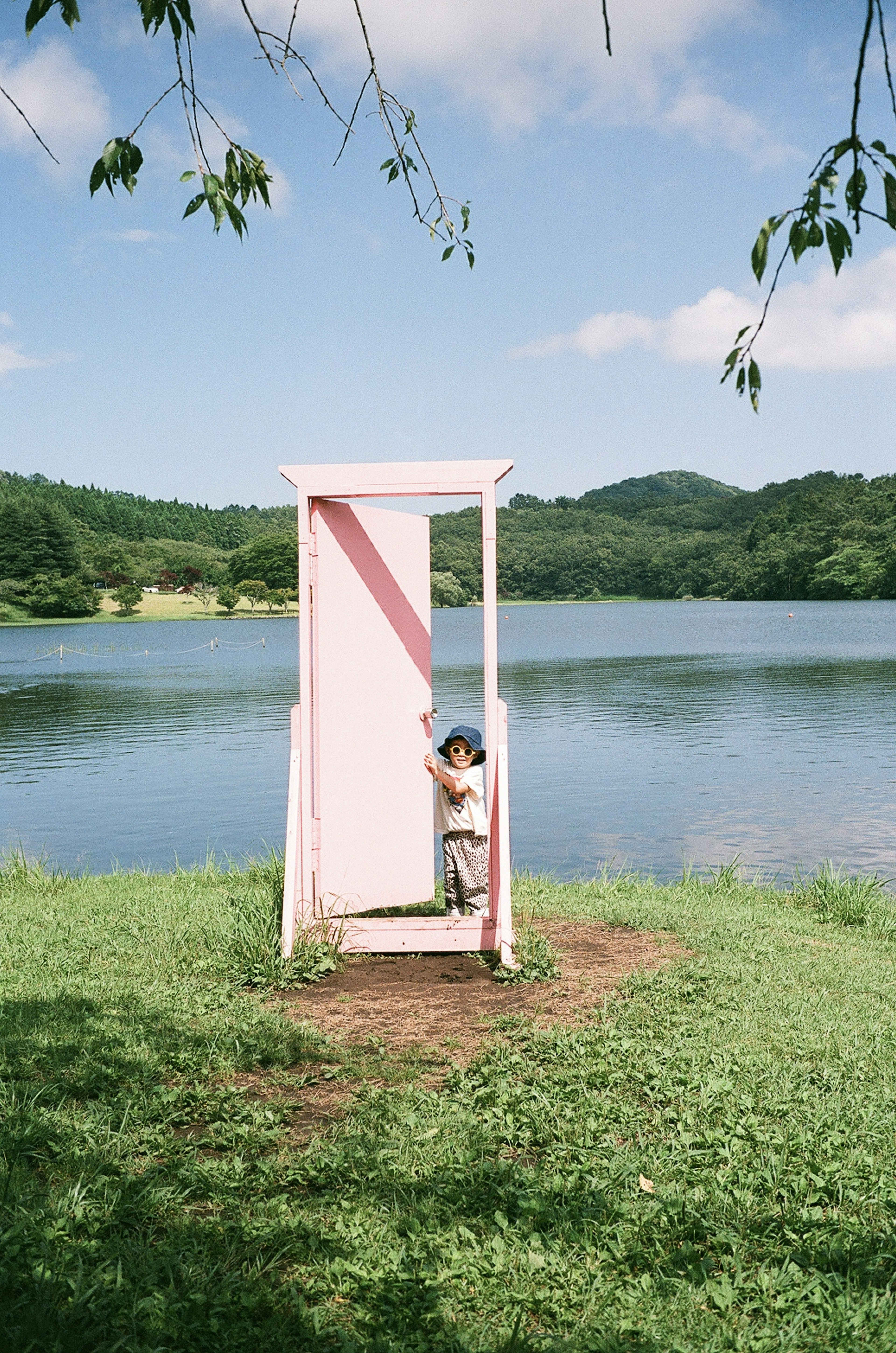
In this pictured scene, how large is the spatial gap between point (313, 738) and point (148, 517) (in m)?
150

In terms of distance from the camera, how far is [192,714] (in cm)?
3559

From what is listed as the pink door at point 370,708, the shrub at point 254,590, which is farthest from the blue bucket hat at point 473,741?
the shrub at point 254,590

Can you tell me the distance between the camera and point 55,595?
11469 cm

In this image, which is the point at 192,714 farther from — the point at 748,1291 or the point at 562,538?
the point at 562,538

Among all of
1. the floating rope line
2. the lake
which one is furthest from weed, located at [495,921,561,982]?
the floating rope line

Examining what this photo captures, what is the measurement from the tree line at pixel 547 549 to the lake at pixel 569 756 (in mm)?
46602

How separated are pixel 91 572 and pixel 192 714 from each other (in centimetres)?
9133

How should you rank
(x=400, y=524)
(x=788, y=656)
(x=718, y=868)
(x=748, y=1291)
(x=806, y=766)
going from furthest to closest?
(x=788, y=656) → (x=806, y=766) → (x=718, y=868) → (x=400, y=524) → (x=748, y=1291)

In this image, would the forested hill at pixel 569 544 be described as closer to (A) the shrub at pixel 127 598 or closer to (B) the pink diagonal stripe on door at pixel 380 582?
(A) the shrub at pixel 127 598

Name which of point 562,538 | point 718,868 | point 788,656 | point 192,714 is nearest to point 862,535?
point 562,538

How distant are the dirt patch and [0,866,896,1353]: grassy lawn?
179 mm

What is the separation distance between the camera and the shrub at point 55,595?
114 meters

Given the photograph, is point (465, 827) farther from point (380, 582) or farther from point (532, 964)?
point (380, 582)

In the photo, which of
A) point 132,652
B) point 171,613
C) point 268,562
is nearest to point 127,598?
point 171,613
